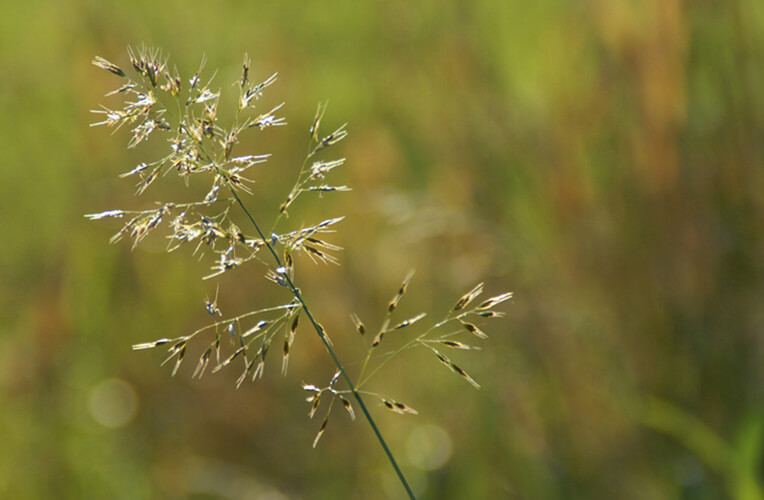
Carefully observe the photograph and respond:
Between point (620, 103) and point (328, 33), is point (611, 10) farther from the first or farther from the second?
point (328, 33)

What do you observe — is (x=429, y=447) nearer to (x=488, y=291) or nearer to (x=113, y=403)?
(x=488, y=291)

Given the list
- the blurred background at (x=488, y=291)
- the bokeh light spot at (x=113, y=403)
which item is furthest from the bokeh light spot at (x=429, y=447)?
the bokeh light spot at (x=113, y=403)

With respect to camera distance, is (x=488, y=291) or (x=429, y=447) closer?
(x=429, y=447)

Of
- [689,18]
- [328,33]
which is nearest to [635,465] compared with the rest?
[689,18]

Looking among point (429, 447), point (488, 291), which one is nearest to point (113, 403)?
point (429, 447)

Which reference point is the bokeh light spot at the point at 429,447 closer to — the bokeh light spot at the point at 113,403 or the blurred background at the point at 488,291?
the blurred background at the point at 488,291

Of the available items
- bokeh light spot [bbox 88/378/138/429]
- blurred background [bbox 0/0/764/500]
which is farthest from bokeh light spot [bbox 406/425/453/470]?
bokeh light spot [bbox 88/378/138/429]

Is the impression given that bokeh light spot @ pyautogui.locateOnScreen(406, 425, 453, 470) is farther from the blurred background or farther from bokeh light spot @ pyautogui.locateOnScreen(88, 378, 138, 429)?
bokeh light spot @ pyautogui.locateOnScreen(88, 378, 138, 429)

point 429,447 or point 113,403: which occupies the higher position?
point 113,403
